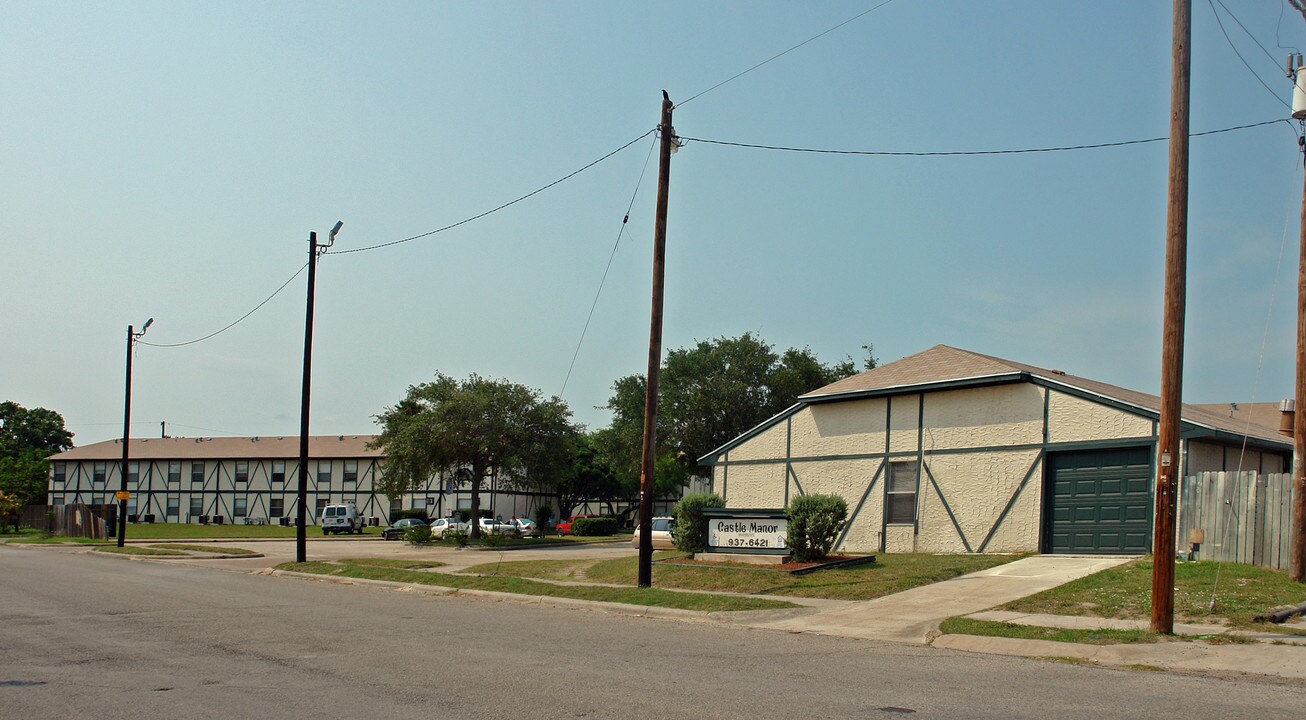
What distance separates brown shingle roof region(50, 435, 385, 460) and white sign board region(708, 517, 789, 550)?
5638cm

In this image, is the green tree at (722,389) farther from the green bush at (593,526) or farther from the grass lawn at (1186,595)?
the grass lawn at (1186,595)

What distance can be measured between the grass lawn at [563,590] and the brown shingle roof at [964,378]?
9.83 m

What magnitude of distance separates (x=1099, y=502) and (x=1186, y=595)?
7095 millimetres

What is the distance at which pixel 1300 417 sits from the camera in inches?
646

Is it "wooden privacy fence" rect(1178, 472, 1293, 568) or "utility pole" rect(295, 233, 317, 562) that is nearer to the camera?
"wooden privacy fence" rect(1178, 472, 1293, 568)

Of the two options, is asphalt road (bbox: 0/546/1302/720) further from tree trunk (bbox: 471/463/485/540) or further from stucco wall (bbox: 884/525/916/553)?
tree trunk (bbox: 471/463/485/540)

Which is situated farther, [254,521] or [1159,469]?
[254,521]

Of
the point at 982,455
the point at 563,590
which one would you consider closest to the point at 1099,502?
the point at 982,455

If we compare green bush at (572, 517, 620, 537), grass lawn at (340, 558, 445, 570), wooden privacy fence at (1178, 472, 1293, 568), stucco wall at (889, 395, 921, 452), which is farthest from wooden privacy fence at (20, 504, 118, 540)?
wooden privacy fence at (1178, 472, 1293, 568)

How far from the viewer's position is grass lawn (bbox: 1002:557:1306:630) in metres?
14.0

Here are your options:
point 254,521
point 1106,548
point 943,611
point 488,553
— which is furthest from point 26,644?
point 254,521

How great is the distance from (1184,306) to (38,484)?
89452 millimetres

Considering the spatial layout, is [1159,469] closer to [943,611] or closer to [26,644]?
[943,611]

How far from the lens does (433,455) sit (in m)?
42.1
